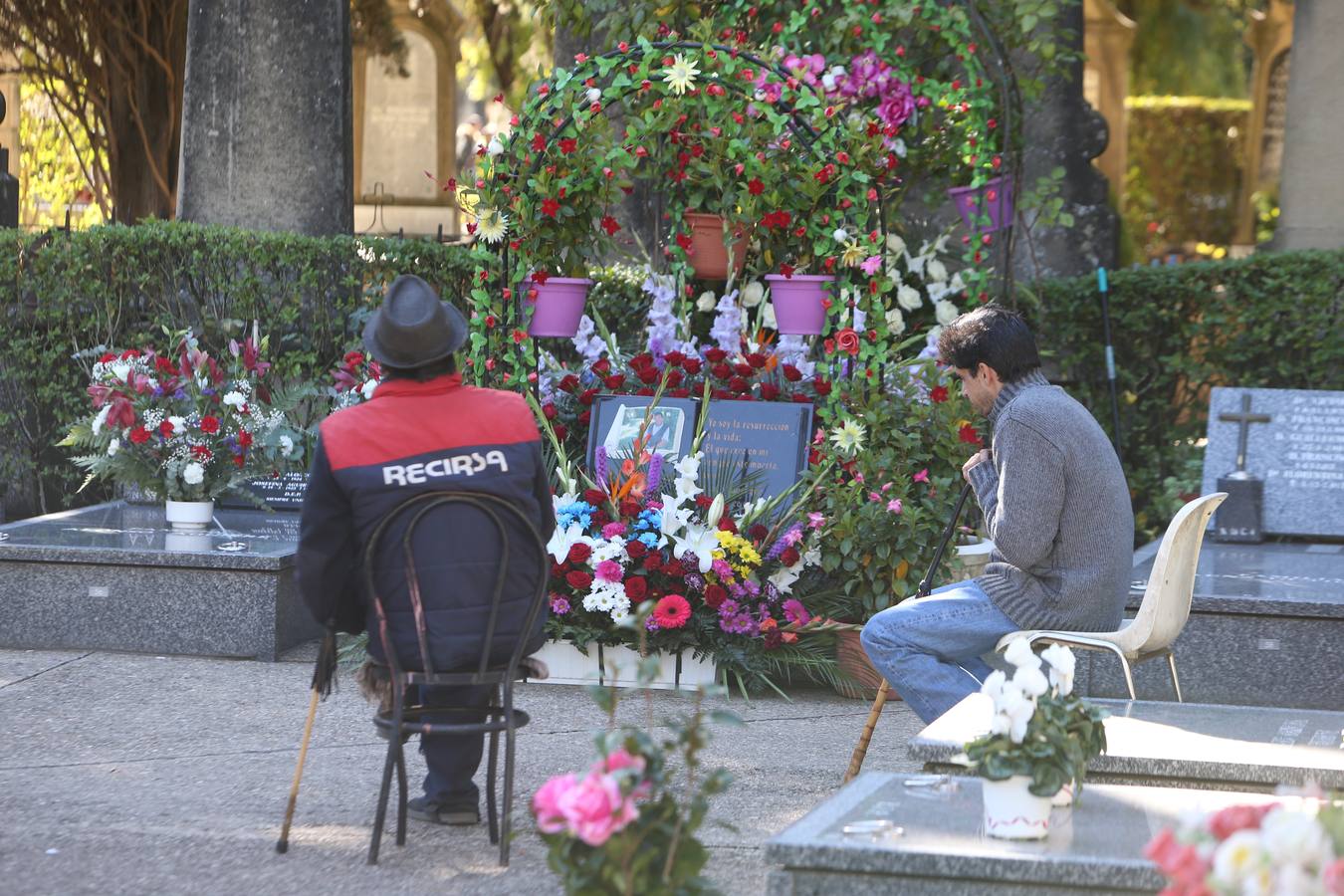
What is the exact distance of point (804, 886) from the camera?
3598 mm

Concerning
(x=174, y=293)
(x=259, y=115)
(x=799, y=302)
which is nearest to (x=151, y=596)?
(x=174, y=293)

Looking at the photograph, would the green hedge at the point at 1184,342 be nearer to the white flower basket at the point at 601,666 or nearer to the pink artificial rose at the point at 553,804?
the white flower basket at the point at 601,666

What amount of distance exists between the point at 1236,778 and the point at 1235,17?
19.6 metres

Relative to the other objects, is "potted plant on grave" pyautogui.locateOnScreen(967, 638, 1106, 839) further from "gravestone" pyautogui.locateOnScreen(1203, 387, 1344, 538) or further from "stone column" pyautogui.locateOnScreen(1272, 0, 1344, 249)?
"stone column" pyautogui.locateOnScreen(1272, 0, 1344, 249)

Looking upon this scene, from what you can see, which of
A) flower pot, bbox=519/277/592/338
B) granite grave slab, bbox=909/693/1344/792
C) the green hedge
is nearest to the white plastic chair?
granite grave slab, bbox=909/693/1344/792

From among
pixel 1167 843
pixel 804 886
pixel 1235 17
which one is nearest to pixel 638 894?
pixel 804 886

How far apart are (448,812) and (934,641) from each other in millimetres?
1427

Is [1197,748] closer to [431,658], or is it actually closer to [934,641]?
[934,641]

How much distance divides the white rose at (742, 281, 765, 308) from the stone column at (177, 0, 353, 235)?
235 centimetres

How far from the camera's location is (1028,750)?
3.57 meters

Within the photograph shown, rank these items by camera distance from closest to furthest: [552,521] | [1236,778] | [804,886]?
[804,886] < [1236,778] < [552,521]

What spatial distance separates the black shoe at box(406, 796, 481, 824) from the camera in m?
4.68

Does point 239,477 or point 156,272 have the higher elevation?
point 156,272

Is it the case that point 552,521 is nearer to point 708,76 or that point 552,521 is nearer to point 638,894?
point 638,894
